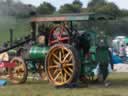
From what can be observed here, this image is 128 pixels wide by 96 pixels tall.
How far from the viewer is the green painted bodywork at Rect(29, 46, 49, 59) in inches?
722

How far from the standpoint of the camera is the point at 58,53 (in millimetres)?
17141

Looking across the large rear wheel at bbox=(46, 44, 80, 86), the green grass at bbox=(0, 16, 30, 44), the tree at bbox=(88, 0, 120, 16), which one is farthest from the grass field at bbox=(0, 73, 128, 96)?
the tree at bbox=(88, 0, 120, 16)

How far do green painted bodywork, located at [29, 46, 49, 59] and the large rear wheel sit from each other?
3.54 ft

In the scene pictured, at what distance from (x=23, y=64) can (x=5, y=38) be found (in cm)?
399

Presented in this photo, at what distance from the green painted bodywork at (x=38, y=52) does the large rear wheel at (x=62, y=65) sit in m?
1.08

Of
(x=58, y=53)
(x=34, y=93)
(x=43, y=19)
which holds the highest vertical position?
(x=43, y=19)

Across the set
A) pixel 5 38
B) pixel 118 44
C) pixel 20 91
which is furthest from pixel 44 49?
pixel 118 44

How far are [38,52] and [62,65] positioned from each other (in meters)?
1.82

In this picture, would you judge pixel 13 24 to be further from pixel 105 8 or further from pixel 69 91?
pixel 105 8

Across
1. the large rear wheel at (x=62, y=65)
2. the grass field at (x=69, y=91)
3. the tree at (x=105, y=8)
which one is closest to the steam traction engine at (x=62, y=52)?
the large rear wheel at (x=62, y=65)

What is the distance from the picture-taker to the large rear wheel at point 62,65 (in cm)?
1652

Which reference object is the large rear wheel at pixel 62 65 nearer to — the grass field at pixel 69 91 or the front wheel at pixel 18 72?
the grass field at pixel 69 91

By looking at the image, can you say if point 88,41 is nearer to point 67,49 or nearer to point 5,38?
point 67,49

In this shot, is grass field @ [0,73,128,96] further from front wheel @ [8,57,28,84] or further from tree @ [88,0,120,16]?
tree @ [88,0,120,16]
